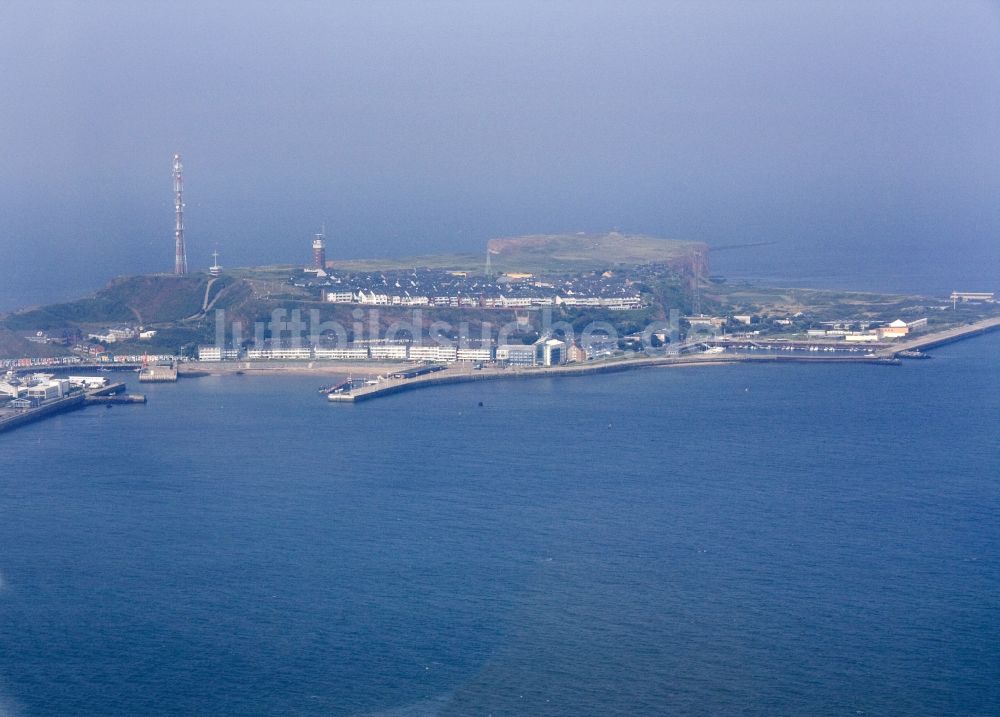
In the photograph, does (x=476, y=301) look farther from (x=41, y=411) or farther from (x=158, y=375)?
(x=41, y=411)

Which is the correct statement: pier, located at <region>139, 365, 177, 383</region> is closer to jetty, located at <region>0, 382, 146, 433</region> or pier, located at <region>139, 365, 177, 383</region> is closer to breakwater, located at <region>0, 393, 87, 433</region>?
jetty, located at <region>0, 382, 146, 433</region>

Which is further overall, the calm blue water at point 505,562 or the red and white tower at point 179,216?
the red and white tower at point 179,216

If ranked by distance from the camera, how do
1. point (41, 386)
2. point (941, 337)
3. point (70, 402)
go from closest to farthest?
1. point (70, 402)
2. point (41, 386)
3. point (941, 337)

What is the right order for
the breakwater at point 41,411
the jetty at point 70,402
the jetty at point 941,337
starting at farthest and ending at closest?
→ the jetty at point 941,337 < the jetty at point 70,402 < the breakwater at point 41,411

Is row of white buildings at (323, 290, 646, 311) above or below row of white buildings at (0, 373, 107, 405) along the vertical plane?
above

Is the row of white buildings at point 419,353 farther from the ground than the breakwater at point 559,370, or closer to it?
farther from the ground

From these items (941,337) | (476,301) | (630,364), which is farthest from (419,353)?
(941,337)

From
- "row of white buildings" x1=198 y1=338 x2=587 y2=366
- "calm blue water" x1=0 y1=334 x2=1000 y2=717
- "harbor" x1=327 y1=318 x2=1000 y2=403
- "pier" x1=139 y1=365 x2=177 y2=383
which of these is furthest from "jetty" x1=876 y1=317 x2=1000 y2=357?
"pier" x1=139 y1=365 x2=177 y2=383

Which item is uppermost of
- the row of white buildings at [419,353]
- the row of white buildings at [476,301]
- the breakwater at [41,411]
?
the row of white buildings at [476,301]

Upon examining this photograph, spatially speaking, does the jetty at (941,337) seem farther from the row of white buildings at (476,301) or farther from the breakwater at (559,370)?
the row of white buildings at (476,301)

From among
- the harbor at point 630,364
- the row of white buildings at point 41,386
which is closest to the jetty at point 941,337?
the harbor at point 630,364
